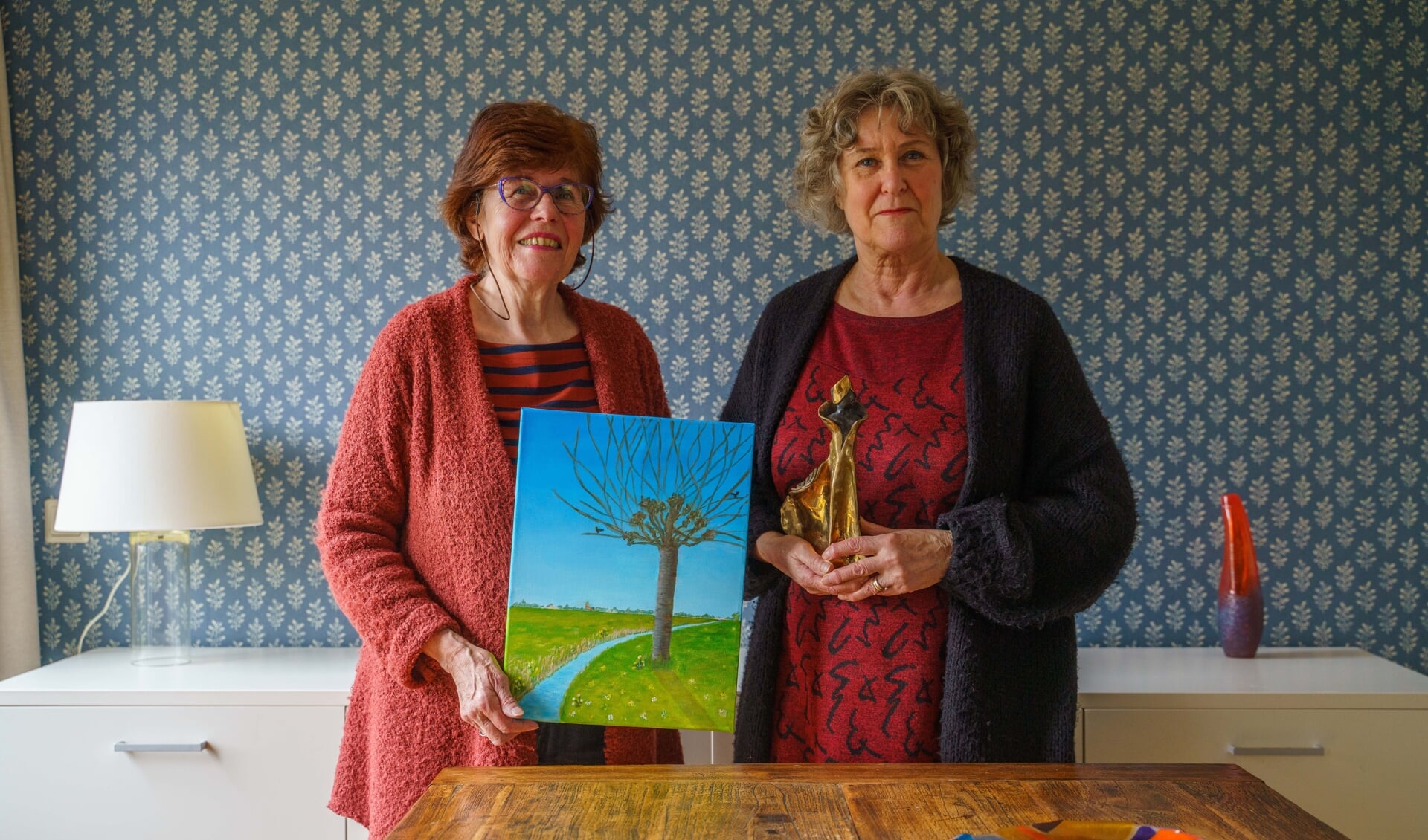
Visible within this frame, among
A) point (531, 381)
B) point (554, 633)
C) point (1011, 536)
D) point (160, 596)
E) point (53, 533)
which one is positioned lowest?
point (160, 596)

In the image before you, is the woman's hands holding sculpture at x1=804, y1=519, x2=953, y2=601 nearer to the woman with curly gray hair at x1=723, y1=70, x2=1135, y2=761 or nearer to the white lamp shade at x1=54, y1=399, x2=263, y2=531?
the woman with curly gray hair at x1=723, y1=70, x2=1135, y2=761

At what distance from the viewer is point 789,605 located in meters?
1.47

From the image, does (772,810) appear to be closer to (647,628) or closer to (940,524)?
(647,628)

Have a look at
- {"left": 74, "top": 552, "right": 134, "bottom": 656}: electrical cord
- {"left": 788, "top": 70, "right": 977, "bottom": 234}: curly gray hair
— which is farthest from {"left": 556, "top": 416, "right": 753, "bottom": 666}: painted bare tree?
{"left": 74, "top": 552, "right": 134, "bottom": 656}: electrical cord

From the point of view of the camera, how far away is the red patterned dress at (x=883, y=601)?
4.50 ft

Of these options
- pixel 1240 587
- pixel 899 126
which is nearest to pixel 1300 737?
pixel 1240 587

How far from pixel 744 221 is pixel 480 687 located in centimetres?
159

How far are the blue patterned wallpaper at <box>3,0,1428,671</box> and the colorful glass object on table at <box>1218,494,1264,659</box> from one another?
196mm

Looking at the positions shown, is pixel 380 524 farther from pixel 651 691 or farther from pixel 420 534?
pixel 651 691

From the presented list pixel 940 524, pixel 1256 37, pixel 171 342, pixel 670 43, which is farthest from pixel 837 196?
pixel 171 342

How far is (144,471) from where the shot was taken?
2.24m

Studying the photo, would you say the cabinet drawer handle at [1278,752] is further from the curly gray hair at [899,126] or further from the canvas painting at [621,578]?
the canvas painting at [621,578]

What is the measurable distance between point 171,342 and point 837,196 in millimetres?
1825

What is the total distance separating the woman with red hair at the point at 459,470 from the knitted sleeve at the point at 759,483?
0.61 ft
